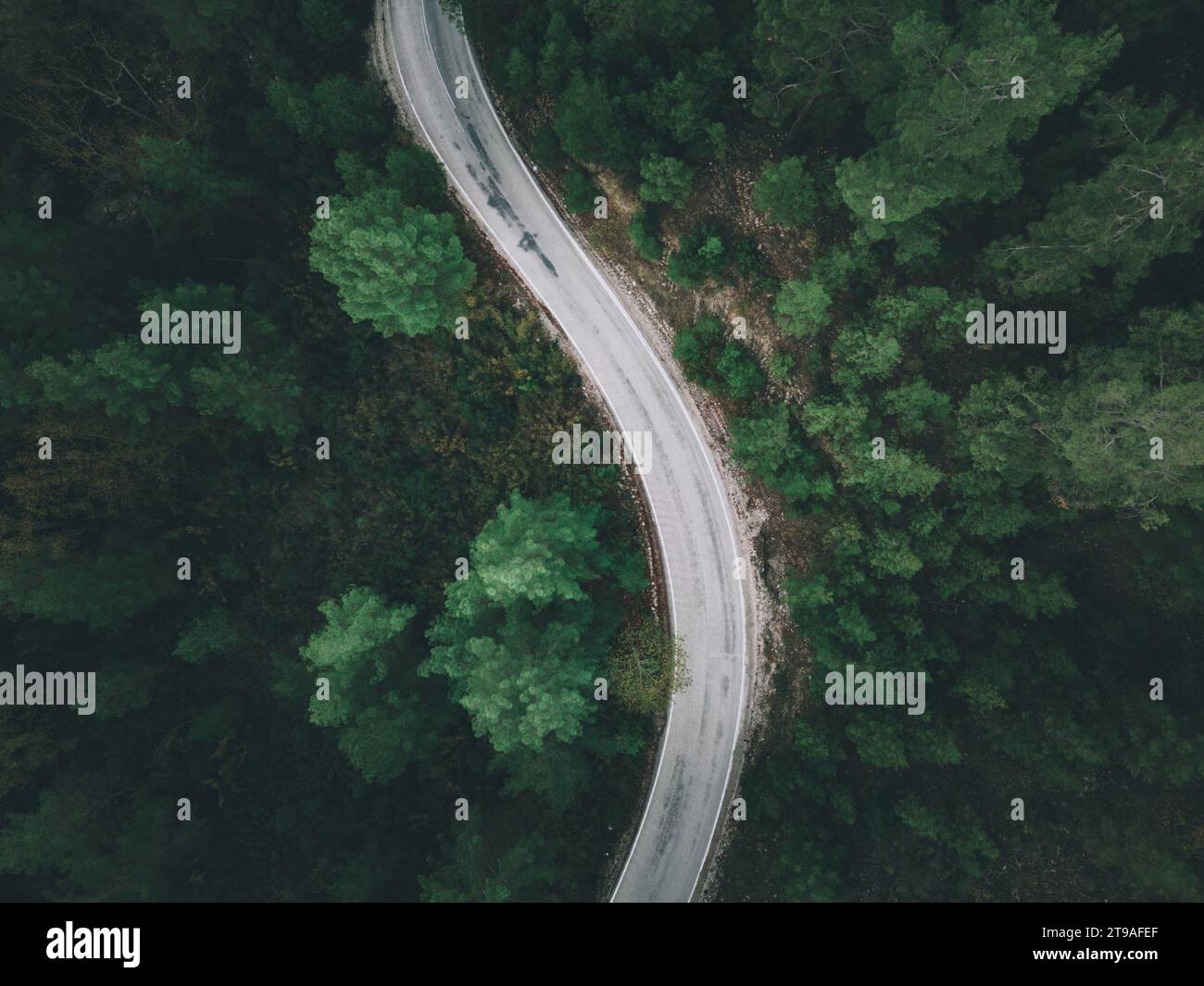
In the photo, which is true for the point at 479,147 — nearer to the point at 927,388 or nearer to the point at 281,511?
the point at 281,511

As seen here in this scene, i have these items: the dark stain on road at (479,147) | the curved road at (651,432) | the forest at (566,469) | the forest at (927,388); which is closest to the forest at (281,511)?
the forest at (566,469)

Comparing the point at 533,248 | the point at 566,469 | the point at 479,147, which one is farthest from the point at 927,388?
the point at 479,147

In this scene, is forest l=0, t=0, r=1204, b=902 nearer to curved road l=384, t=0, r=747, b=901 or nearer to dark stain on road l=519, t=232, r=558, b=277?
curved road l=384, t=0, r=747, b=901

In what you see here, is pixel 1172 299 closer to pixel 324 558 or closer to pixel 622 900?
pixel 622 900

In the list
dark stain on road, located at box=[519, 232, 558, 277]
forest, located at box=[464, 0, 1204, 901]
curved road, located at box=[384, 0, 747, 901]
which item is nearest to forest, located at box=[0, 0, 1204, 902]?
forest, located at box=[464, 0, 1204, 901]
